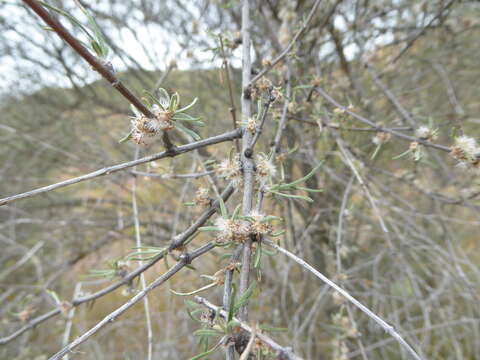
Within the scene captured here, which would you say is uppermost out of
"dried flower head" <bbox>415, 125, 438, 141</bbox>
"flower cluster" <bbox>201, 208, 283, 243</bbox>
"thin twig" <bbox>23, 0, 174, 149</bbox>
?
"dried flower head" <bbox>415, 125, 438, 141</bbox>

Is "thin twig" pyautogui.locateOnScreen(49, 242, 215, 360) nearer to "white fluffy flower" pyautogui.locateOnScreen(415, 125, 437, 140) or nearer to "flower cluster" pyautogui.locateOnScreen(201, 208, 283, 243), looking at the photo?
"flower cluster" pyautogui.locateOnScreen(201, 208, 283, 243)

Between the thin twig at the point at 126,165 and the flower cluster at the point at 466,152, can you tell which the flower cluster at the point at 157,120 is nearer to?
the thin twig at the point at 126,165

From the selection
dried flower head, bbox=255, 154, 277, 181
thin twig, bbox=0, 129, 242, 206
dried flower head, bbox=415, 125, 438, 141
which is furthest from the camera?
dried flower head, bbox=415, 125, 438, 141

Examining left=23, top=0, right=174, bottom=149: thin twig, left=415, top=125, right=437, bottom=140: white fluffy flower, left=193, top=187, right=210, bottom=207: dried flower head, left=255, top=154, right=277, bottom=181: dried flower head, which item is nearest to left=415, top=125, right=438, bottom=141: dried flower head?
left=415, top=125, right=437, bottom=140: white fluffy flower

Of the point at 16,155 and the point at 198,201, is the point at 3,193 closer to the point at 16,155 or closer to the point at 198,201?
the point at 16,155

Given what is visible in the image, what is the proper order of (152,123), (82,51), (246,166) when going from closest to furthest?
(82,51)
(152,123)
(246,166)

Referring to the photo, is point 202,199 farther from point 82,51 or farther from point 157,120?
point 82,51

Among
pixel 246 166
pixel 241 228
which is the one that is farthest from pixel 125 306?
pixel 246 166

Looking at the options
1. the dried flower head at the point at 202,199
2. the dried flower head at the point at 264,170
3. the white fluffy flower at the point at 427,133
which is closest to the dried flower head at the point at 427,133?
the white fluffy flower at the point at 427,133

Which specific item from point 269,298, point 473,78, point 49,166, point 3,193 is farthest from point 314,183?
point 3,193
